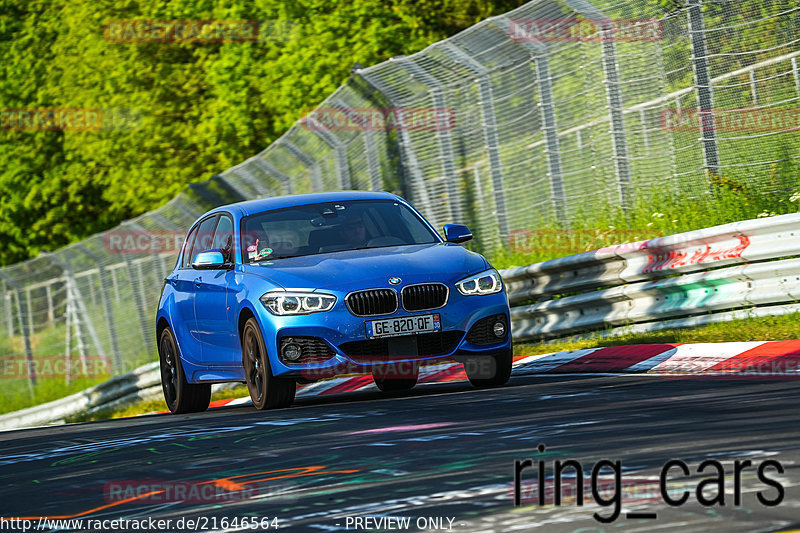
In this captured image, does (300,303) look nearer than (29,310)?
Yes

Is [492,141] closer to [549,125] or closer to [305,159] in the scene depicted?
[549,125]

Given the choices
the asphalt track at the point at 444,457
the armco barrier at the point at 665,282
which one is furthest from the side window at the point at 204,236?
the armco barrier at the point at 665,282

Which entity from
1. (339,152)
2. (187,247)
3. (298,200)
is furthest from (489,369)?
(339,152)

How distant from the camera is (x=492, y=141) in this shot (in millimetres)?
17266

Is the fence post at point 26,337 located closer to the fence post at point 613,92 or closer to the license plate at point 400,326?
the fence post at point 613,92

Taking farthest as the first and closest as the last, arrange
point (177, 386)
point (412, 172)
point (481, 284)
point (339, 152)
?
point (339, 152) < point (412, 172) < point (177, 386) < point (481, 284)

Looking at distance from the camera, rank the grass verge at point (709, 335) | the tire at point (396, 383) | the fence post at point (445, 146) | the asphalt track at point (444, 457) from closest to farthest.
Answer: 1. the asphalt track at point (444, 457)
2. the grass verge at point (709, 335)
3. the tire at point (396, 383)
4. the fence post at point (445, 146)

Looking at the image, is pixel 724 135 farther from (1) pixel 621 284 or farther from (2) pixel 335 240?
(2) pixel 335 240

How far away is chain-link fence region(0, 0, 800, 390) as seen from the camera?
1389 centimetres

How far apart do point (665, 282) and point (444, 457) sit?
6.69 metres

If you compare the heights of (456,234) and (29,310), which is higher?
(456,234)

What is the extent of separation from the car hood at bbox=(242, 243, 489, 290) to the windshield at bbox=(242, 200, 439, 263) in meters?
0.28

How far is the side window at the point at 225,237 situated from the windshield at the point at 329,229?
19cm

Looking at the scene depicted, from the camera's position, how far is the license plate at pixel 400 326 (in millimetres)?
10414
